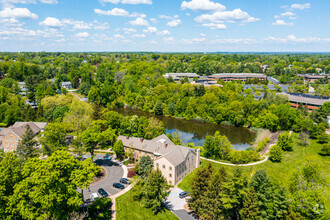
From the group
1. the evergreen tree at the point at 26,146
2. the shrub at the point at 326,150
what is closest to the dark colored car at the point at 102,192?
the evergreen tree at the point at 26,146

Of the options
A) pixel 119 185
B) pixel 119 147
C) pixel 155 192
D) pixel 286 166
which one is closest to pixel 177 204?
pixel 155 192

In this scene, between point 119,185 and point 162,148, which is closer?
point 119,185

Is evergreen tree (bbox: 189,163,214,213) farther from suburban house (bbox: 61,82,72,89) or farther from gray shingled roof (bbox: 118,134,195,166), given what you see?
suburban house (bbox: 61,82,72,89)

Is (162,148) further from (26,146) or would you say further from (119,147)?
(26,146)

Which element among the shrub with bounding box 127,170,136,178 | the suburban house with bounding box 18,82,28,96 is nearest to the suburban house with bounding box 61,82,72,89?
the suburban house with bounding box 18,82,28,96

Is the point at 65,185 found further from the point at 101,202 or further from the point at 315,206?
the point at 315,206

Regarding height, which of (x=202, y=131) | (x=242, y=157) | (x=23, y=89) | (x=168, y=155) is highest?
(x=23, y=89)

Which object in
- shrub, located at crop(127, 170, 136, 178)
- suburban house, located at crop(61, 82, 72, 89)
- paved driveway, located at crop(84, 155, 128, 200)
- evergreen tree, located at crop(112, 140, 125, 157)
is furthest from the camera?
suburban house, located at crop(61, 82, 72, 89)
